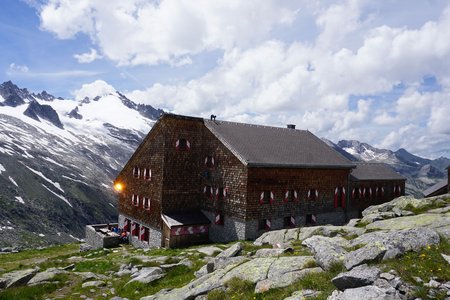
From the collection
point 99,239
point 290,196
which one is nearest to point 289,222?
point 290,196

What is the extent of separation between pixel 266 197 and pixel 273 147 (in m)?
5.99

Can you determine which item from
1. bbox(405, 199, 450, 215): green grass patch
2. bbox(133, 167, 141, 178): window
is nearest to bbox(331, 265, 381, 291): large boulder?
bbox(405, 199, 450, 215): green grass patch

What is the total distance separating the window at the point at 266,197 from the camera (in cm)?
3184

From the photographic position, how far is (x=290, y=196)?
113 feet

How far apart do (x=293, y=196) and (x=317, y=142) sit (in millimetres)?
10906

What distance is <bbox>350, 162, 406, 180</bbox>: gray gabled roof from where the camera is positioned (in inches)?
1733

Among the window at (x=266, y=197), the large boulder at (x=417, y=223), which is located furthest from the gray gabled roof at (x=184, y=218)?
the large boulder at (x=417, y=223)

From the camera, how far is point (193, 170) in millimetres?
36031

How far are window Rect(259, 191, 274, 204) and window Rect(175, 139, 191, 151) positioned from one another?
8862 mm

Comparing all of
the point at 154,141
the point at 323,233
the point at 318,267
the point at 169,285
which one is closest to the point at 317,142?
the point at 154,141

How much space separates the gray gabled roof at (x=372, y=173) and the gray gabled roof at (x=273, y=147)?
461 cm

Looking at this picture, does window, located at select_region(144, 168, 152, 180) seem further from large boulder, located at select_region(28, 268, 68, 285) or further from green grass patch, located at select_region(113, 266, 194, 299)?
green grass patch, located at select_region(113, 266, 194, 299)

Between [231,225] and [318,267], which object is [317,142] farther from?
[318,267]

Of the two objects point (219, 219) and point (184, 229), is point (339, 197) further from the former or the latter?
point (184, 229)
